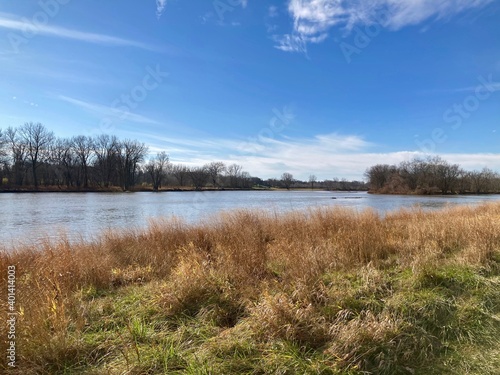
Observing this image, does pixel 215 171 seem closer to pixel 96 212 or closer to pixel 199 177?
pixel 199 177

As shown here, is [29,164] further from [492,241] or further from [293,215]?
[492,241]

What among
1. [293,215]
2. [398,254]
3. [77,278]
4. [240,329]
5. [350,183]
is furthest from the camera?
[350,183]

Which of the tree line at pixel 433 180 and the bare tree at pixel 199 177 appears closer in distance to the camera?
the tree line at pixel 433 180

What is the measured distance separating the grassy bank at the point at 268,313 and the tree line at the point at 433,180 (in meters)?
71.8

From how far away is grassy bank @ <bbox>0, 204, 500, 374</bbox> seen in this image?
263 cm

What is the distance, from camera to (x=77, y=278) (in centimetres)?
503

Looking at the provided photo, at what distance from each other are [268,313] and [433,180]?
81.7 metres

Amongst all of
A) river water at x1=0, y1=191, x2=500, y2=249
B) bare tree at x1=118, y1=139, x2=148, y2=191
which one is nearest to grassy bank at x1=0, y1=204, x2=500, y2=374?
river water at x1=0, y1=191, x2=500, y2=249

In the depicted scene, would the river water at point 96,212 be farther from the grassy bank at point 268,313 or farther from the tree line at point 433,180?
the tree line at point 433,180

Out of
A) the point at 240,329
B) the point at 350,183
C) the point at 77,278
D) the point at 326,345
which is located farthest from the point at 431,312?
the point at 350,183

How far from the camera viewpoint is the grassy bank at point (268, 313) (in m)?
2.63

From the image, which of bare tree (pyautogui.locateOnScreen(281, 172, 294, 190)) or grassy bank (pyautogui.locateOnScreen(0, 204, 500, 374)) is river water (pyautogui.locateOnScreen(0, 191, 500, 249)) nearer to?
grassy bank (pyautogui.locateOnScreen(0, 204, 500, 374))

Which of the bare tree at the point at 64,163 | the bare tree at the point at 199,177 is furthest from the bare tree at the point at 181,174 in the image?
the bare tree at the point at 64,163

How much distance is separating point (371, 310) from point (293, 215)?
700cm
